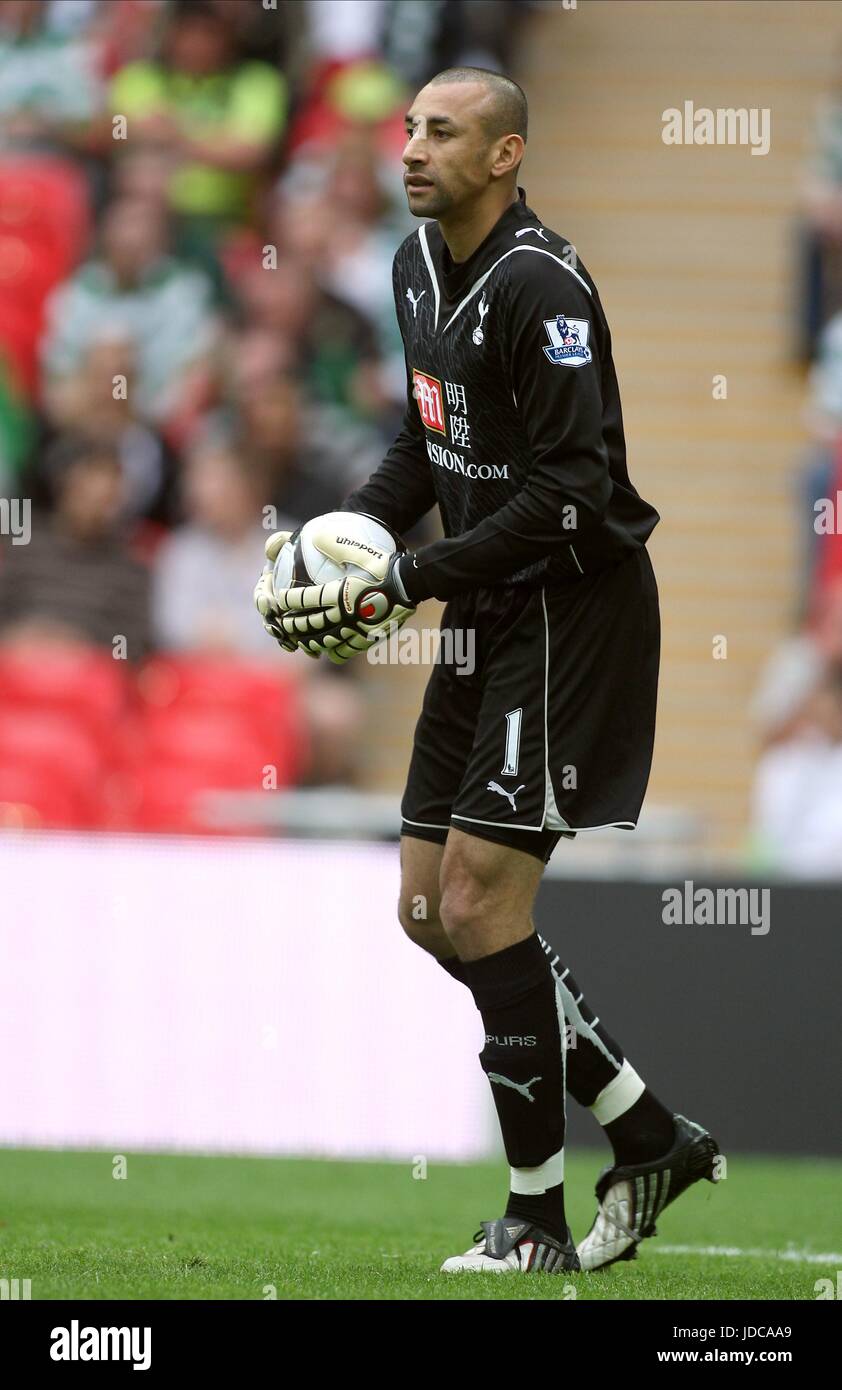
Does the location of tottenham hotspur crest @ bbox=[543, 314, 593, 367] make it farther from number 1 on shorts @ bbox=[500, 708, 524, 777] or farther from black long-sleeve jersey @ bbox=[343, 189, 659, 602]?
number 1 on shorts @ bbox=[500, 708, 524, 777]

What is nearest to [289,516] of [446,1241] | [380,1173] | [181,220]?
[181,220]

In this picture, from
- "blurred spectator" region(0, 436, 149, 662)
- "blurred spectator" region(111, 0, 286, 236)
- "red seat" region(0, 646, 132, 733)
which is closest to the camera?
"red seat" region(0, 646, 132, 733)

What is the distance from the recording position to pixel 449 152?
4531mm

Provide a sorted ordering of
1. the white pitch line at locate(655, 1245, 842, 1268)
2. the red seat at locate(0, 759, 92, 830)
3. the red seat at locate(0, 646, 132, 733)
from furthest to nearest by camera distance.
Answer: the red seat at locate(0, 646, 132, 733) < the red seat at locate(0, 759, 92, 830) < the white pitch line at locate(655, 1245, 842, 1268)

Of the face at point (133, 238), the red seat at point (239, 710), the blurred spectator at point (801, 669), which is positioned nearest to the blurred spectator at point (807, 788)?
the blurred spectator at point (801, 669)

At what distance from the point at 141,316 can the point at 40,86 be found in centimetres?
168

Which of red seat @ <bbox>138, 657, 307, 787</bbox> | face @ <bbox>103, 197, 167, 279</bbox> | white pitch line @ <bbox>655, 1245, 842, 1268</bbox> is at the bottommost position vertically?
white pitch line @ <bbox>655, 1245, 842, 1268</bbox>

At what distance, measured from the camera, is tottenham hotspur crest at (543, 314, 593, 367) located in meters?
4.36

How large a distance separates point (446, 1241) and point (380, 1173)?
1875mm

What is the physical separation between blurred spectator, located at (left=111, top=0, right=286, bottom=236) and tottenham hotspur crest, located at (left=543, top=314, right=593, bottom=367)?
6980mm

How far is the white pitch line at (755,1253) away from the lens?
536cm

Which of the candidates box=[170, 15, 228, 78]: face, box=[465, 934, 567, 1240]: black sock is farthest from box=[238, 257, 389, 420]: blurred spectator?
box=[465, 934, 567, 1240]: black sock

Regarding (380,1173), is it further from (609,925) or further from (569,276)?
(569,276)

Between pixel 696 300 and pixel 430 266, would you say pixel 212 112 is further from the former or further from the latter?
pixel 430 266
